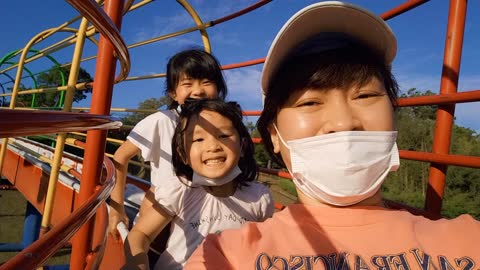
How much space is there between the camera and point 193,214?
123 cm

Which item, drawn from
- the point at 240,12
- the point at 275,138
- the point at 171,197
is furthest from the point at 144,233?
the point at 240,12

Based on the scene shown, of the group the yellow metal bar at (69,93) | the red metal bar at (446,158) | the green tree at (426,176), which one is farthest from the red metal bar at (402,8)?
the green tree at (426,176)

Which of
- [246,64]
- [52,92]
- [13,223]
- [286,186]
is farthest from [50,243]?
[286,186]

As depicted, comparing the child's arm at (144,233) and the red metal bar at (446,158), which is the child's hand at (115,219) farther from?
the red metal bar at (446,158)

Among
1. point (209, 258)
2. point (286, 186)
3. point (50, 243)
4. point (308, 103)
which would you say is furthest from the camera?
point (286, 186)

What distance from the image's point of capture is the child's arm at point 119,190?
152cm

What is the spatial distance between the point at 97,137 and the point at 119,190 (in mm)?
766

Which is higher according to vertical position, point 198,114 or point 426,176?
point 198,114

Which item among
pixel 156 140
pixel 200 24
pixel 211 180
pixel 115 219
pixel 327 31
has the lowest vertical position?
pixel 115 219

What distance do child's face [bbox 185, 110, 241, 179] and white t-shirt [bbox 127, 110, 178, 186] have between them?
0.41 m

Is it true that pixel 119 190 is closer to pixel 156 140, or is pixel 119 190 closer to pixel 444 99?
pixel 156 140

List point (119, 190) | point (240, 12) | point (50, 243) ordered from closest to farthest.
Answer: point (50, 243) < point (119, 190) < point (240, 12)

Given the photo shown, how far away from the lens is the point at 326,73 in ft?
2.76

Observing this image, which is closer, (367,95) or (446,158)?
(367,95)
